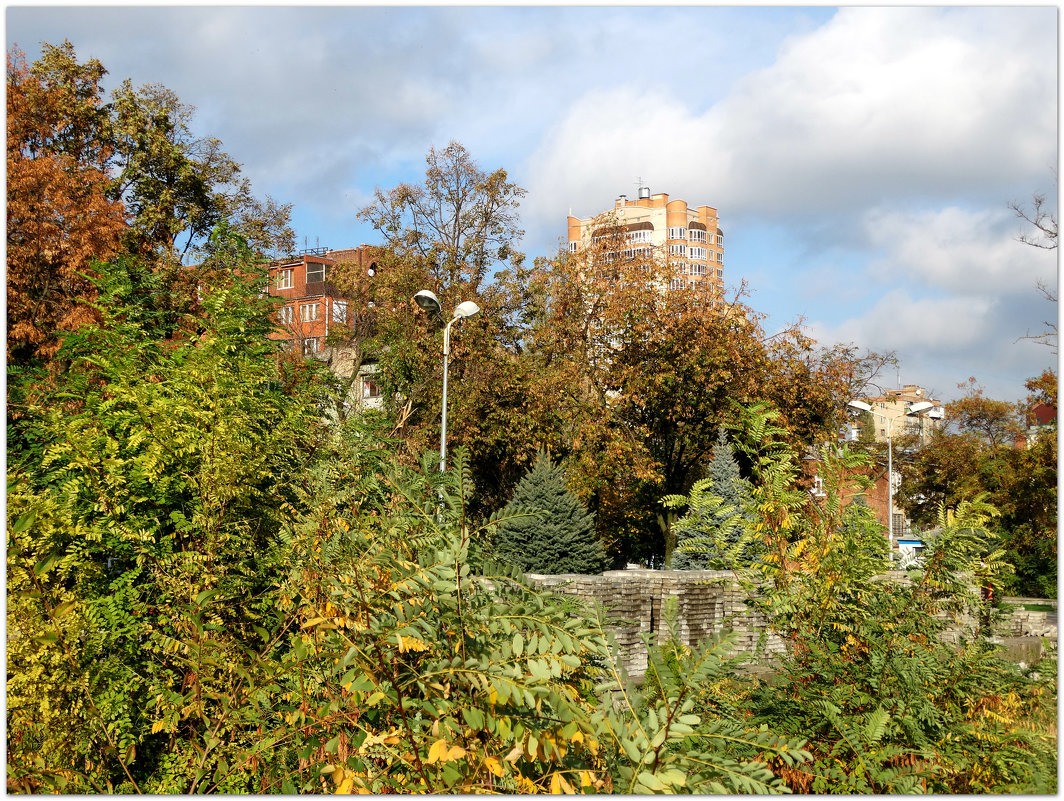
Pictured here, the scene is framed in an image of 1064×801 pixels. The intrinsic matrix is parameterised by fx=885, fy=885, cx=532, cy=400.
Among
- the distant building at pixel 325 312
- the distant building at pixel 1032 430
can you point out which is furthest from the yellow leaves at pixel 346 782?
the distant building at pixel 1032 430

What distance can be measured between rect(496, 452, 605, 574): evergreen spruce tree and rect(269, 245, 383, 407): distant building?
3.92 m

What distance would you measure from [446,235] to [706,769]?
24.2 m

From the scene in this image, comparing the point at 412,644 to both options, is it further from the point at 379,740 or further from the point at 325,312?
the point at 325,312

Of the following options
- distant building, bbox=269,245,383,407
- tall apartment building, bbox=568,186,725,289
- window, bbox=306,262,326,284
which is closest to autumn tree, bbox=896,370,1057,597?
distant building, bbox=269,245,383,407

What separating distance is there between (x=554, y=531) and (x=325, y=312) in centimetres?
1790

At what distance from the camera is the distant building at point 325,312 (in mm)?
21641

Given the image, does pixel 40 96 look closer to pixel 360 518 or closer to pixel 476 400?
pixel 476 400

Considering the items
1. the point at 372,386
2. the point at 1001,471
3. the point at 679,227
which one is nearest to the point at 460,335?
the point at 372,386

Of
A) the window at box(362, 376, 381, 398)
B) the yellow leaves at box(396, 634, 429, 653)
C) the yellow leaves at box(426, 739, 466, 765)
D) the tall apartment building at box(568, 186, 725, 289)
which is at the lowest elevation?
the yellow leaves at box(426, 739, 466, 765)

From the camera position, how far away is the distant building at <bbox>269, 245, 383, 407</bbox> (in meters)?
21.6

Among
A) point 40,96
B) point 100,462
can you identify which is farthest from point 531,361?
point 100,462

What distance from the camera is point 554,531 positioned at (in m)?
19.1

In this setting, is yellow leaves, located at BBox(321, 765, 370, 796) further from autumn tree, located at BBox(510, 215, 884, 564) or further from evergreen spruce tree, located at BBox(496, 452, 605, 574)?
autumn tree, located at BBox(510, 215, 884, 564)

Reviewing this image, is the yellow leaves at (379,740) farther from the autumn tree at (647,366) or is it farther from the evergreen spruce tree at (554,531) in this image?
the autumn tree at (647,366)
